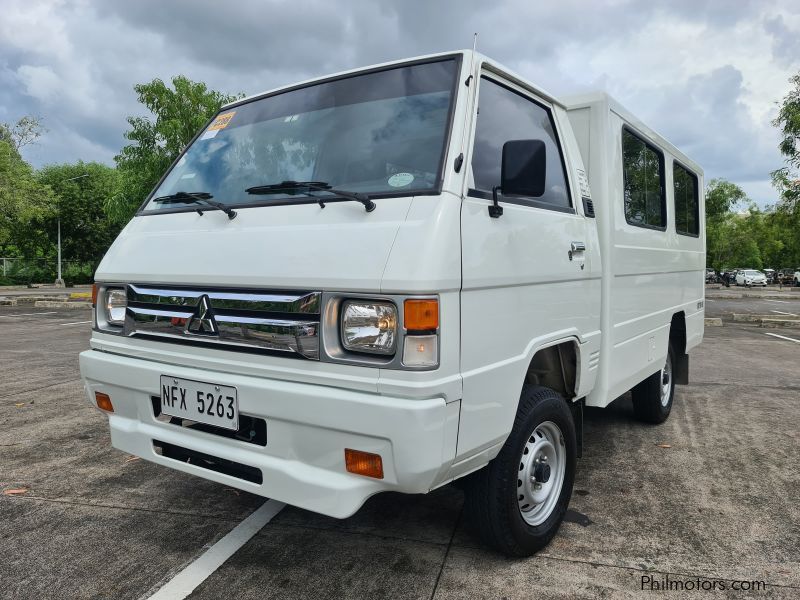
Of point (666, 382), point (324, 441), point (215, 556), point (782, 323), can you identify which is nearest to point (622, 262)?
point (666, 382)

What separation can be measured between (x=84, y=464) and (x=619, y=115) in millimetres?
4169

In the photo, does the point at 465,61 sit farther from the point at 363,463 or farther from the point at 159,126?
the point at 159,126

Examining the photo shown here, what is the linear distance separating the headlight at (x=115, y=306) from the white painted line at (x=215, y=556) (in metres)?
1.18

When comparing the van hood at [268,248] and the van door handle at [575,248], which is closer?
the van hood at [268,248]

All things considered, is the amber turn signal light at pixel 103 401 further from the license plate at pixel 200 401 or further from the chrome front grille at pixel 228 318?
the license plate at pixel 200 401

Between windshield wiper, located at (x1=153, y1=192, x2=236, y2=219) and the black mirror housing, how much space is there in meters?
1.21

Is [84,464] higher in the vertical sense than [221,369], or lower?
lower

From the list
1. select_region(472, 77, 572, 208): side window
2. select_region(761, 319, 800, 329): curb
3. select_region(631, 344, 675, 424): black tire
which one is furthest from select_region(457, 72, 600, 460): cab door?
select_region(761, 319, 800, 329): curb

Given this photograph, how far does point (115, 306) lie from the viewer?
294cm

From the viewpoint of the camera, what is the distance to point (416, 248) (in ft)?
6.88

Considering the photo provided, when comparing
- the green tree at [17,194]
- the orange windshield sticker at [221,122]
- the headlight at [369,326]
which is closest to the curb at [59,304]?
the green tree at [17,194]

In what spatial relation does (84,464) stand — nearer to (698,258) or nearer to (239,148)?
(239,148)

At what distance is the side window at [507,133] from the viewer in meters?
2.56

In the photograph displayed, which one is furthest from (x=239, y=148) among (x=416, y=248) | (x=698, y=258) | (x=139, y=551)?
(x=698, y=258)
